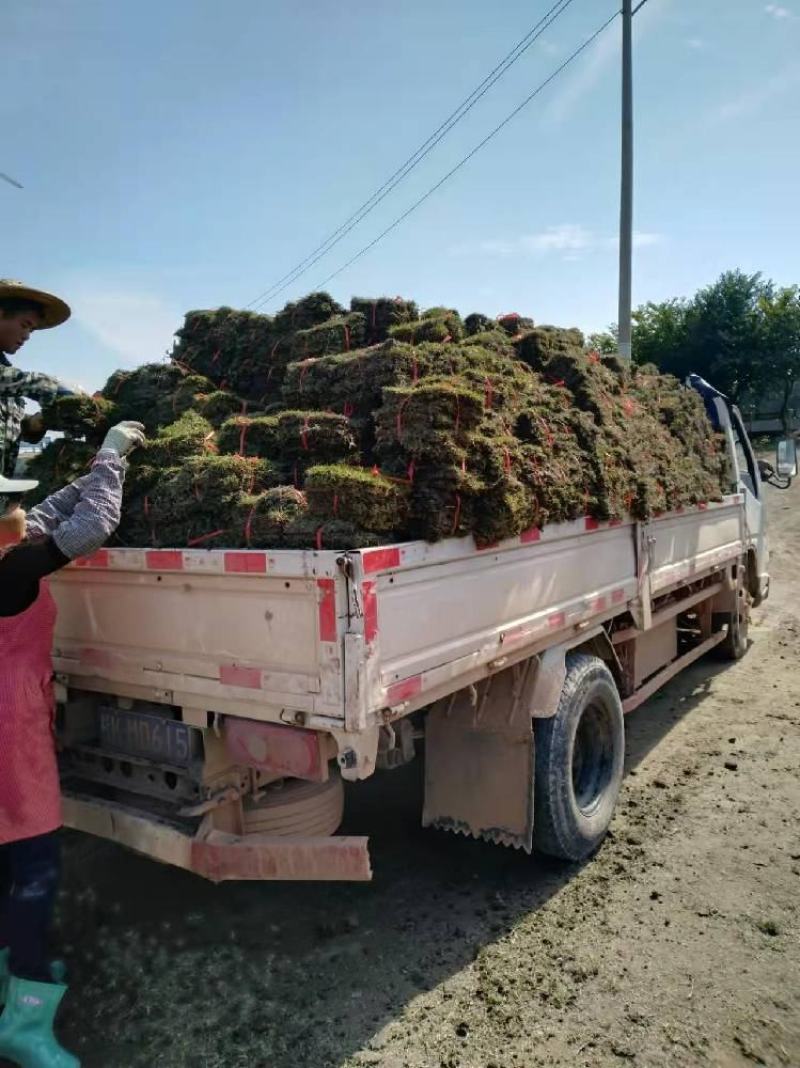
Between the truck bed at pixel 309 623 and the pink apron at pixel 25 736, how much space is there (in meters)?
0.37

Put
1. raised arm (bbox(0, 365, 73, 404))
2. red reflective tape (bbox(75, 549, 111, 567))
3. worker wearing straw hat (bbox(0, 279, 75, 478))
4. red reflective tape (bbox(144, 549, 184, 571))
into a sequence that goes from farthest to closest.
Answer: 1. raised arm (bbox(0, 365, 73, 404))
2. worker wearing straw hat (bbox(0, 279, 75, 478))
3. red reflective tape (bbox(75, 549, 111, 567))
4. red reflective tape (bbox(144, 549, 184, 571))

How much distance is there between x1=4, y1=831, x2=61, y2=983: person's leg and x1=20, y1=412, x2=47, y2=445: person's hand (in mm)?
2139

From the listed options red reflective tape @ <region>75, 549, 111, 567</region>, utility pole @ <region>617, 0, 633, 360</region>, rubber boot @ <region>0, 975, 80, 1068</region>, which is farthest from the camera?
utility pole @ <region>617, 0, 633, 360</region>

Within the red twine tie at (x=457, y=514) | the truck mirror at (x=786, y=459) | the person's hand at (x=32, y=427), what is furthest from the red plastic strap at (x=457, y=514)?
the truck mirror at (x=786, y=459)

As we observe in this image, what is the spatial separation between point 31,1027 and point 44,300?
3.01m

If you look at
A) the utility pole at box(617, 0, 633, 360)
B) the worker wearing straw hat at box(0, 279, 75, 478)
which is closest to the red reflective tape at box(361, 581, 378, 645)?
the worker wearing straw hat at box(0, 279, 75, 478)

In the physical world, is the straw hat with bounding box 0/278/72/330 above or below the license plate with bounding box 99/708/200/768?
above

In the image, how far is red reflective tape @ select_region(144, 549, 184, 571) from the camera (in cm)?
290

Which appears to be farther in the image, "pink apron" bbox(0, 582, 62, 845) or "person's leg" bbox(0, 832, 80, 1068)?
"pink apron" bbox(0, 582, 62, 845)

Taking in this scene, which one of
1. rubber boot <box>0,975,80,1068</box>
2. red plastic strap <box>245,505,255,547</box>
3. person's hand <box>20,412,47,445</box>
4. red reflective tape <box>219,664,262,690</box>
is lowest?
rubber boot <box>0,975,80,1068</box>

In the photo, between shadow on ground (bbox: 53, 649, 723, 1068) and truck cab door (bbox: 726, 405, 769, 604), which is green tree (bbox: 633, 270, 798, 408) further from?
shadow on ground (bbox: 53, 649, 723, 1068)

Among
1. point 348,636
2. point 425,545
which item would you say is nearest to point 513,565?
point 425,545

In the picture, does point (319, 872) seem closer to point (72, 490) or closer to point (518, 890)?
point (518, 890)

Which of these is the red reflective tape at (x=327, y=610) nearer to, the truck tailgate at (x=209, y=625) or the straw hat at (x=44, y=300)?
the truck tailgate at (x=209, y=625)
